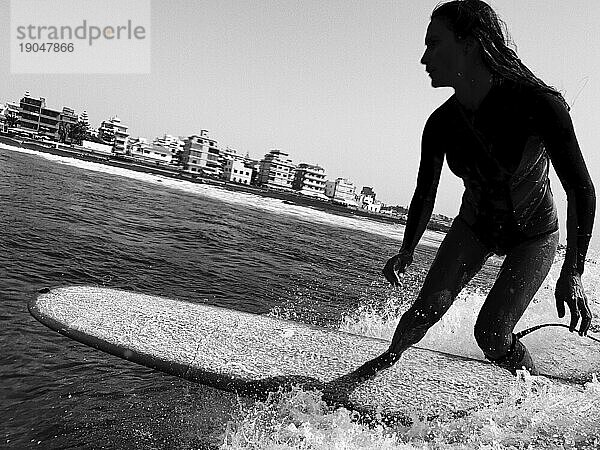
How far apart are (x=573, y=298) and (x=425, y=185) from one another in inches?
40.5

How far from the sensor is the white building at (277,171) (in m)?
116

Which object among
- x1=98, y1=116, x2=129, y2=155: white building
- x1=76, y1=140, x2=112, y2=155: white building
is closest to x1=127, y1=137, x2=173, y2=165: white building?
x1=98, y1=116, x2=129, y2=155: white building

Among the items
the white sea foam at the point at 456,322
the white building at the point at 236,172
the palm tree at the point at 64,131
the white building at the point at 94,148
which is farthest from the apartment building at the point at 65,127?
the white sea foam at the point at 456,322

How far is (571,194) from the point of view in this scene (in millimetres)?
2711

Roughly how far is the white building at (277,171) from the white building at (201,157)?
964 centimetres

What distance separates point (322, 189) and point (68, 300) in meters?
114

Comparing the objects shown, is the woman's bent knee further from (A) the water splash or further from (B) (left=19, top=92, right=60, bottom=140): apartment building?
(B) (left=19, top=92, right=60, bottom=140): apartment building

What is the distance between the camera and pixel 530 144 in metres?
2.77

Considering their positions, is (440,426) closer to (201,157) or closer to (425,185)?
(425,185)

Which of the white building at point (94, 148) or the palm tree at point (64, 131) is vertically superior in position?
the palm tree at point (64, 131)

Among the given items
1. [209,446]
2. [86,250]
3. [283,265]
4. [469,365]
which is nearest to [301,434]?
[209,446]

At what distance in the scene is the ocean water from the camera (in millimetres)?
3078

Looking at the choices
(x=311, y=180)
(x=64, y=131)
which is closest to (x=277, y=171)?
(x=311, y=180)

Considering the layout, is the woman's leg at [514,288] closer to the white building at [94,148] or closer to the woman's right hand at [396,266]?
the woman's right hand at [396,266]
